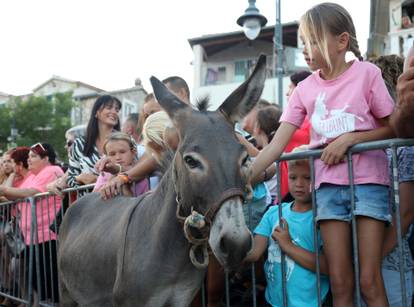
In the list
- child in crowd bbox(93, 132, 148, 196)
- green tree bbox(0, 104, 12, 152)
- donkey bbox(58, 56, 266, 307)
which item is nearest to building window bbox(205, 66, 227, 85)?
green tree bbox(0, 104, 12, 152)

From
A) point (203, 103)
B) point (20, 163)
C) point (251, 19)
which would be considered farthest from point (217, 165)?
point (251, 19)

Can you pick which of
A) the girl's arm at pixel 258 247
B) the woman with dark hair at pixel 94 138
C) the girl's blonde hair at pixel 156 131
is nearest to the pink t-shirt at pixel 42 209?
the woman with dark hair at pixel 94 138

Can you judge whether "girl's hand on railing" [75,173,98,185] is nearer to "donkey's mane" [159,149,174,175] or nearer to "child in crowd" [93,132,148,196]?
"child in crowd" [93,132,148,196]

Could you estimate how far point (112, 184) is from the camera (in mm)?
3781

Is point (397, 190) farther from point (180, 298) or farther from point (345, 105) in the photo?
point (180, 298)

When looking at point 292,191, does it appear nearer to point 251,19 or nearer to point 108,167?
point 108,167

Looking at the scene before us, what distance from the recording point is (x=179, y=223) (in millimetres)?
2820

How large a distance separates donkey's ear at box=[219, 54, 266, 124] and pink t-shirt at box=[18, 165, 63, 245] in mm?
3106

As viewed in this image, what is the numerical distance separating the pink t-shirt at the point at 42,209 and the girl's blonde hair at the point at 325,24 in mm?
3576

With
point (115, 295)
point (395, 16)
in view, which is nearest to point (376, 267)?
point (115, 295)

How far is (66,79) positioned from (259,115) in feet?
171

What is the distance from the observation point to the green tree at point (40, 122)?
35438mm

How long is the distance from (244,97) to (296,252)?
41.7 inches

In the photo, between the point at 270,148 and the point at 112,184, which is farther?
the point at 112,184
